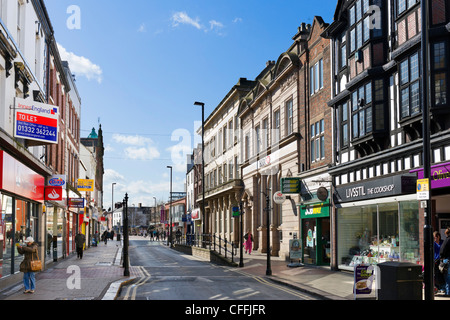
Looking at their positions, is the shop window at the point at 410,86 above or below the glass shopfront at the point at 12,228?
above

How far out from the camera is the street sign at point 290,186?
2748 cm

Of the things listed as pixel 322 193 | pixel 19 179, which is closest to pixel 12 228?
pixel 19 179

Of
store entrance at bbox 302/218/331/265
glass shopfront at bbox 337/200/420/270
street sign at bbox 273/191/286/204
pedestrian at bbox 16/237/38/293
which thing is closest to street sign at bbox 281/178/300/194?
street sign at bbox 273/191/286/204

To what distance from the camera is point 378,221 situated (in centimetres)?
1953

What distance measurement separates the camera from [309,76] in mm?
27344

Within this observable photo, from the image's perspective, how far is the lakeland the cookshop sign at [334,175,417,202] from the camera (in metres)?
16.9

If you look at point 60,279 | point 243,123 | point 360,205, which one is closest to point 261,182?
point 243,123

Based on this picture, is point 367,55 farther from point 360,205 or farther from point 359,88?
point 360,205

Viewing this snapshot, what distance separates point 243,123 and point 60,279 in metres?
25.4

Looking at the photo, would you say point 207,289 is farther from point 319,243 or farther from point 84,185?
point 84,185

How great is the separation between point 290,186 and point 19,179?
1435 cm

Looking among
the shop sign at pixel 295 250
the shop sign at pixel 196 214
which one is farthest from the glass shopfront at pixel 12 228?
the shop sign at pixel 196 214

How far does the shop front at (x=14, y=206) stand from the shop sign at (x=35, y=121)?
108cm

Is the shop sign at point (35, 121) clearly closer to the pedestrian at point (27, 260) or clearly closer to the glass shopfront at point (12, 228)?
the glass shopfront at point (12, 228)
